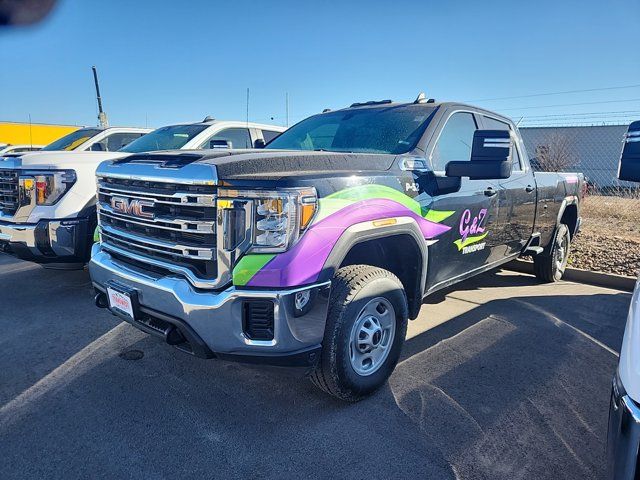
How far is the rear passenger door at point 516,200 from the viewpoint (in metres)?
4.46

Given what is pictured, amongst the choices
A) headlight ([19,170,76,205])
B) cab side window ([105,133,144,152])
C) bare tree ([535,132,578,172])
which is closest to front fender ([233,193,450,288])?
headlight ([19,170,76,205])

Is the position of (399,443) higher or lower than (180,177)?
lower

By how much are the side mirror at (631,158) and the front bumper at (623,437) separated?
3.46ft

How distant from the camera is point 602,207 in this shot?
11.8 meters

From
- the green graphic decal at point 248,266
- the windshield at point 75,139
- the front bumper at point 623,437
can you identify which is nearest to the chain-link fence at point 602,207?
the front bumper at point 623,437

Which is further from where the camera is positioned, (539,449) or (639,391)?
(539,449)

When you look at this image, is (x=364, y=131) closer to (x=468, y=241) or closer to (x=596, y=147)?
(x=468, y=241)

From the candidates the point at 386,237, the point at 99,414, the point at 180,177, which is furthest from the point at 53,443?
the point at 386,237

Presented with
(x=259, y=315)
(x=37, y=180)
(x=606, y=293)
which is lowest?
(x=606, y=293)

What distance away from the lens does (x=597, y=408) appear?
2.98m

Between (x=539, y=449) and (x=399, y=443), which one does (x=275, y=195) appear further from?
(x=539, y=449)

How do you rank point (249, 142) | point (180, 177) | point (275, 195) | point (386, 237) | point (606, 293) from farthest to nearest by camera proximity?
point (249, 142)
point (606, 293)
point (386, 237)
point (180, 177)
point (275, 195)

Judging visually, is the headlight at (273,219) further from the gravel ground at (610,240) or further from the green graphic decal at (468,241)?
the gravel ground at (610,240)

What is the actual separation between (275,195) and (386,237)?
1.00 m
